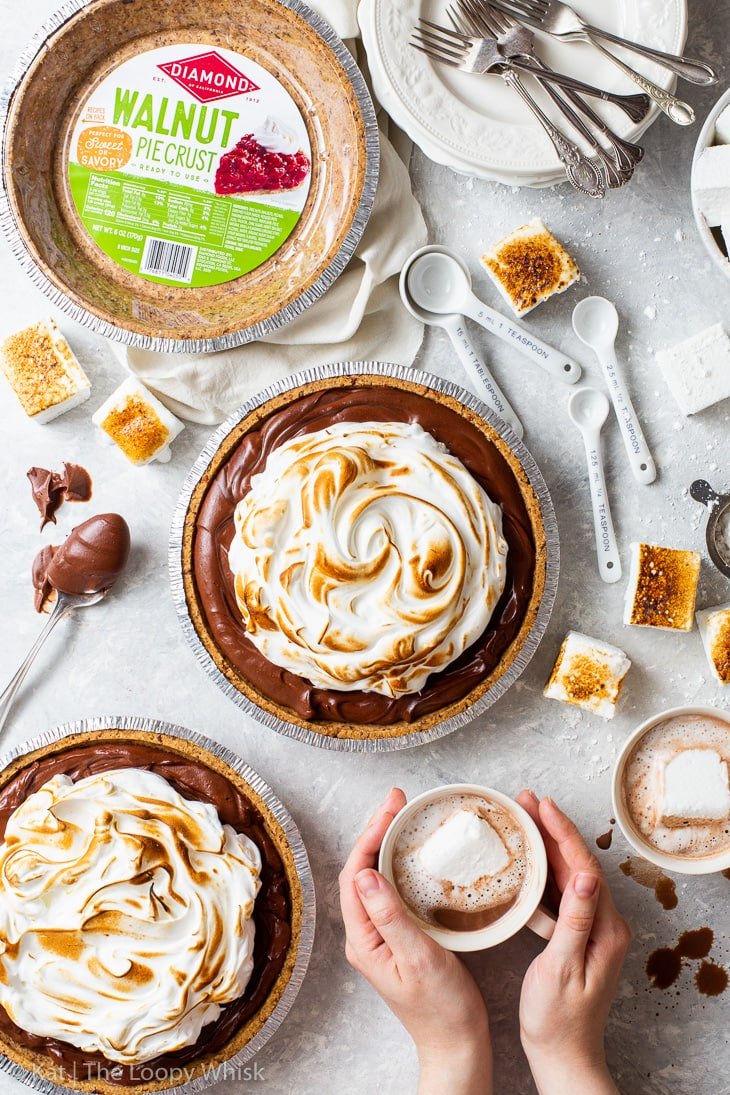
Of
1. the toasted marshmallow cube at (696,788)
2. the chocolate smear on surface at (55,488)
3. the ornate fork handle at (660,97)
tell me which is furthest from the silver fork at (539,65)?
the chocolate smear on surface at (55,488)

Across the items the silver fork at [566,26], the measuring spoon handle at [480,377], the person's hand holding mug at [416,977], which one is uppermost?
the silver fork at [566,26]

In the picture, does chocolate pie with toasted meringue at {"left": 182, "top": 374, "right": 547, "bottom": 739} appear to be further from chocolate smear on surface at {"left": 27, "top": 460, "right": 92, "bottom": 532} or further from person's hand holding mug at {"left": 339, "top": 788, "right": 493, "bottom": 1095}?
chocolate smear on surface at {"left": 27, "top": 460, "right": 92, "bottom": 532}

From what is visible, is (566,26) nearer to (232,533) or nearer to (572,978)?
(232,533)

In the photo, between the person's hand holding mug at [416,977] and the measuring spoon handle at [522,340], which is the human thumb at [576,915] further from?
the measuring spoon handle at [522,340]

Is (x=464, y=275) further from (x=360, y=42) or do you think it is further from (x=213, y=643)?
(x=213, y=643)

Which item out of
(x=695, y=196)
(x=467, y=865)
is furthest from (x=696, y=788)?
(x=695, y=196)

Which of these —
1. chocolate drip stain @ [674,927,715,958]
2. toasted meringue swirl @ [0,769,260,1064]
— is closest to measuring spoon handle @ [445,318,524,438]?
toasted meringue swirl @ [0,769,260,1064]
